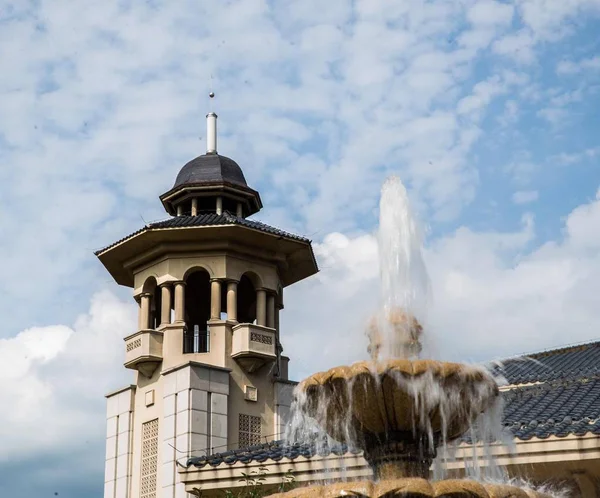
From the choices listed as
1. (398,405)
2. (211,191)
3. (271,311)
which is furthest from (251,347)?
(398,405)

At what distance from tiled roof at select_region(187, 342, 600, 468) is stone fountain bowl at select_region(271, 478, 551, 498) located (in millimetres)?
4280

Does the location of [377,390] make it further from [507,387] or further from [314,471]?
[507,387]

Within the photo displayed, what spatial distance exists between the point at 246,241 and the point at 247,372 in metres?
3.01

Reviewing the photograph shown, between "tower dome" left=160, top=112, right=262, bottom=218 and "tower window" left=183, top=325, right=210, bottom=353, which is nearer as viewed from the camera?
"tower window" left=183, top=325, right=210, bottom=353

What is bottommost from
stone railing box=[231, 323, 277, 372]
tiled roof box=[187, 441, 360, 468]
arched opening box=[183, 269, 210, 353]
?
tiled roof box=[187, 441, 360, 468]

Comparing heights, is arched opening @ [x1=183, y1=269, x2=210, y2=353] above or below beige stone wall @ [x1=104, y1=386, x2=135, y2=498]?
above

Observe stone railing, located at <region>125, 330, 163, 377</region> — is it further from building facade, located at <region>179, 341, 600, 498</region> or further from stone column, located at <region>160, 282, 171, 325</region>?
building facade, located at <region>179, 341, 600, 498</region>

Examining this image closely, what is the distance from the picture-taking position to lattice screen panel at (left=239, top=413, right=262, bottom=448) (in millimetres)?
23625

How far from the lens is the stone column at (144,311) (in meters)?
25.1

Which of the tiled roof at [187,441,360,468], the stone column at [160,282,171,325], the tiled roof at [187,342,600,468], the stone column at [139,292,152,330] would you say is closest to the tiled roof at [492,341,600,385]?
A: the tiled roof at [187,342,600,468]

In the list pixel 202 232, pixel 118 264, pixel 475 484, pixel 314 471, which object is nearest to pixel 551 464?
pixel 314 471

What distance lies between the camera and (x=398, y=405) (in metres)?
10.0

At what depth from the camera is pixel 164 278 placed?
24703 mm

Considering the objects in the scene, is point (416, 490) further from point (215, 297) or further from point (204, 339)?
point (204, 339)
